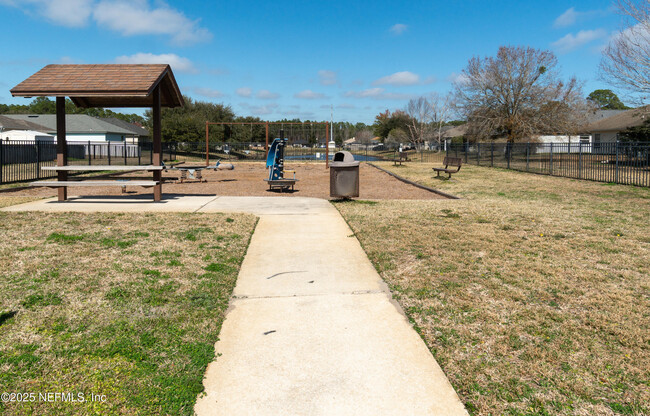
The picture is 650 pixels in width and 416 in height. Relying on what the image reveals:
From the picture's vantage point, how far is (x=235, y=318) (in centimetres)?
419

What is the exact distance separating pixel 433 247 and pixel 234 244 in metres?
3.06

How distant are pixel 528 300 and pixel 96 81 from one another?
11.1 metres

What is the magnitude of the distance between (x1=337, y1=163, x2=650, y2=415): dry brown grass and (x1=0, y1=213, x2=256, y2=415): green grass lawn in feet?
6.51

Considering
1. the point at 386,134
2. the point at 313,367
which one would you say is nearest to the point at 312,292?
the point at 313,367

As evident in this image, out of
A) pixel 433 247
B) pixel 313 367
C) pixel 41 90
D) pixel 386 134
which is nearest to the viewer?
pixel 313 367

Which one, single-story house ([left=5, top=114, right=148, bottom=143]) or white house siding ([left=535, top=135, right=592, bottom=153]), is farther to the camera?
single-story house ([left=5, top=114, right=148, bottom=143])

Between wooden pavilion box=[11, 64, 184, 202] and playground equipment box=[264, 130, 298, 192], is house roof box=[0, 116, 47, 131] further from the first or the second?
playground equipment box=[264, 130, 298, 192]

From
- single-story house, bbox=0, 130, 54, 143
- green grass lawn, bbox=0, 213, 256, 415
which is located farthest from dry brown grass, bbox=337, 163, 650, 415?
single-story house, bbox=0, 130, 54, 143

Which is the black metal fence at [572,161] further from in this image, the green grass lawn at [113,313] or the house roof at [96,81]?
the green grass lawn at [113,313]

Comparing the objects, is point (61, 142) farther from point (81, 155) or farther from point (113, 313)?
point (81, 155)

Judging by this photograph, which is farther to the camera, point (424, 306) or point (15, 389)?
point (424, 306)

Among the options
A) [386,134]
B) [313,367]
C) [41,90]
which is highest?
[386,134]

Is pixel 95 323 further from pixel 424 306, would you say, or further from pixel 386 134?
pixel 386 134

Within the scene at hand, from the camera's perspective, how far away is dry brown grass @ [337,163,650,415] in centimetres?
303
